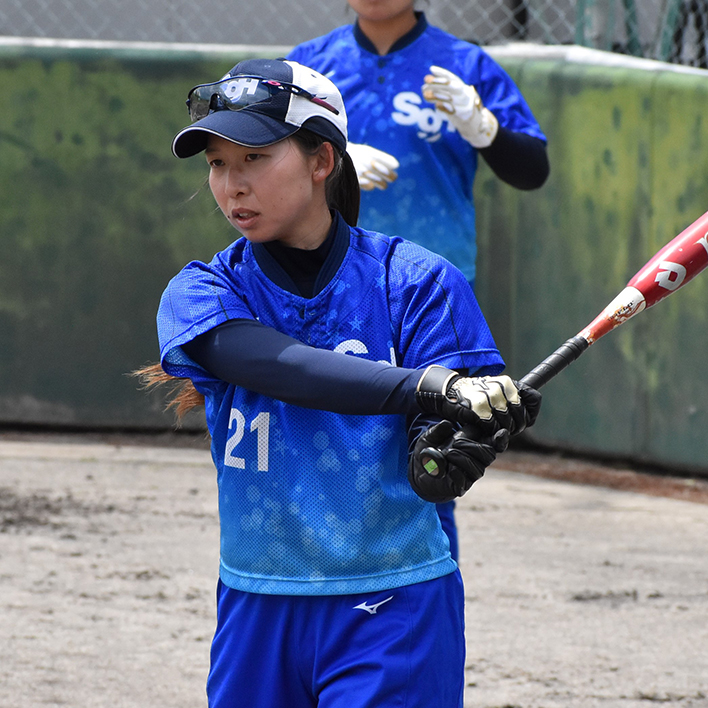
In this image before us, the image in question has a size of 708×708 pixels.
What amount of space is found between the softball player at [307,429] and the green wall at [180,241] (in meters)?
3.76

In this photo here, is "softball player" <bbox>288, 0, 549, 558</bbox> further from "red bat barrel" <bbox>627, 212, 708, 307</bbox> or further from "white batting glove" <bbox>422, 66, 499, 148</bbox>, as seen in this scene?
"red bat barrel" <bbox>627, 212, 708, 307</bbox>

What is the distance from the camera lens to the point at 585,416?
5.80 meters

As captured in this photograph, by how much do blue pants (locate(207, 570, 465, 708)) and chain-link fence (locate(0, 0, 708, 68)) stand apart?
15.2ft

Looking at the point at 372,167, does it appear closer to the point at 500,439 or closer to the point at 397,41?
the point at 397,41

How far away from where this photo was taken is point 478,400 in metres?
1.65

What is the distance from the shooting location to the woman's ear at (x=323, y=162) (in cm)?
196

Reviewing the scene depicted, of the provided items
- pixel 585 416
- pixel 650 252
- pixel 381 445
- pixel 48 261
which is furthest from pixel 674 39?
pixel 381 445

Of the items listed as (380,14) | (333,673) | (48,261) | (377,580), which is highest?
(380,14)

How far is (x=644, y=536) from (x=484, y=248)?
188 centimetres

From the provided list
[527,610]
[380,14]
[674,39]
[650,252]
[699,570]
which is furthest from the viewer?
[674,39]

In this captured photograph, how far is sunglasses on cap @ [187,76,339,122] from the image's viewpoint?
1.87 m

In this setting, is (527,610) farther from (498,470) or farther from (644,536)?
(498,470)

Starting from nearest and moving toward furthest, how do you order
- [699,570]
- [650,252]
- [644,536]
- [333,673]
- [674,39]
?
[333,673], [699,570], [644,536], [650,252], [674,39]

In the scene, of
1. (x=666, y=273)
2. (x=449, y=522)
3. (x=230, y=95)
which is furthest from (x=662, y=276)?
(x=449, y=522)
